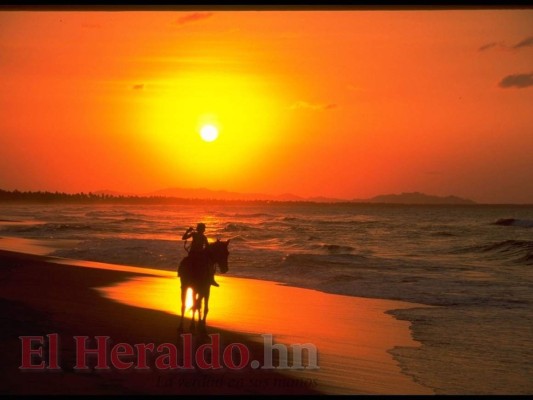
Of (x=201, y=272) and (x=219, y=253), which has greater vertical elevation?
(x=219, y=253)

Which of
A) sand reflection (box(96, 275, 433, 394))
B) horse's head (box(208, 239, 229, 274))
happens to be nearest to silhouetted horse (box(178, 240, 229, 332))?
horse's head (box(208, 239, 229, 274))

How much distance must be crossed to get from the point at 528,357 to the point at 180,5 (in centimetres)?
725

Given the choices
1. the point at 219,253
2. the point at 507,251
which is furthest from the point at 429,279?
the point at 507,251

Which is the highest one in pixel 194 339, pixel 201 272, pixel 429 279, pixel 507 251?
pixel 507 251

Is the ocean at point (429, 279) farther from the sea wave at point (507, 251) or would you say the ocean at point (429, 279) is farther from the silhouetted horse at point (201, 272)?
the silhouetted horse at point (201, 272)

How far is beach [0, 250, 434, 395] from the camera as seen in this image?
8.02 metres

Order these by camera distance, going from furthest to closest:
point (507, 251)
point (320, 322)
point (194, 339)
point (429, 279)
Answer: point (507, 251)
point (429, 279)
point (320, 322)
point (194, 339)

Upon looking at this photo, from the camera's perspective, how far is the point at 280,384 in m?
8.39

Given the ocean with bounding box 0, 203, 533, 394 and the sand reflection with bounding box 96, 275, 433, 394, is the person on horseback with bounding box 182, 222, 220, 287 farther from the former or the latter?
the ocean with bounding box 0, 203, 533, 394

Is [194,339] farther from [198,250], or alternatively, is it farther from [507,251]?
[507,251]

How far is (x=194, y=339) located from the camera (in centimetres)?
1043

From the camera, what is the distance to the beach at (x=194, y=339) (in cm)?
802

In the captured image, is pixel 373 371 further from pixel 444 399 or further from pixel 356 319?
pixel 356 319

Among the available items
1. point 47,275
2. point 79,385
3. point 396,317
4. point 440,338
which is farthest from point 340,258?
point 79,385
